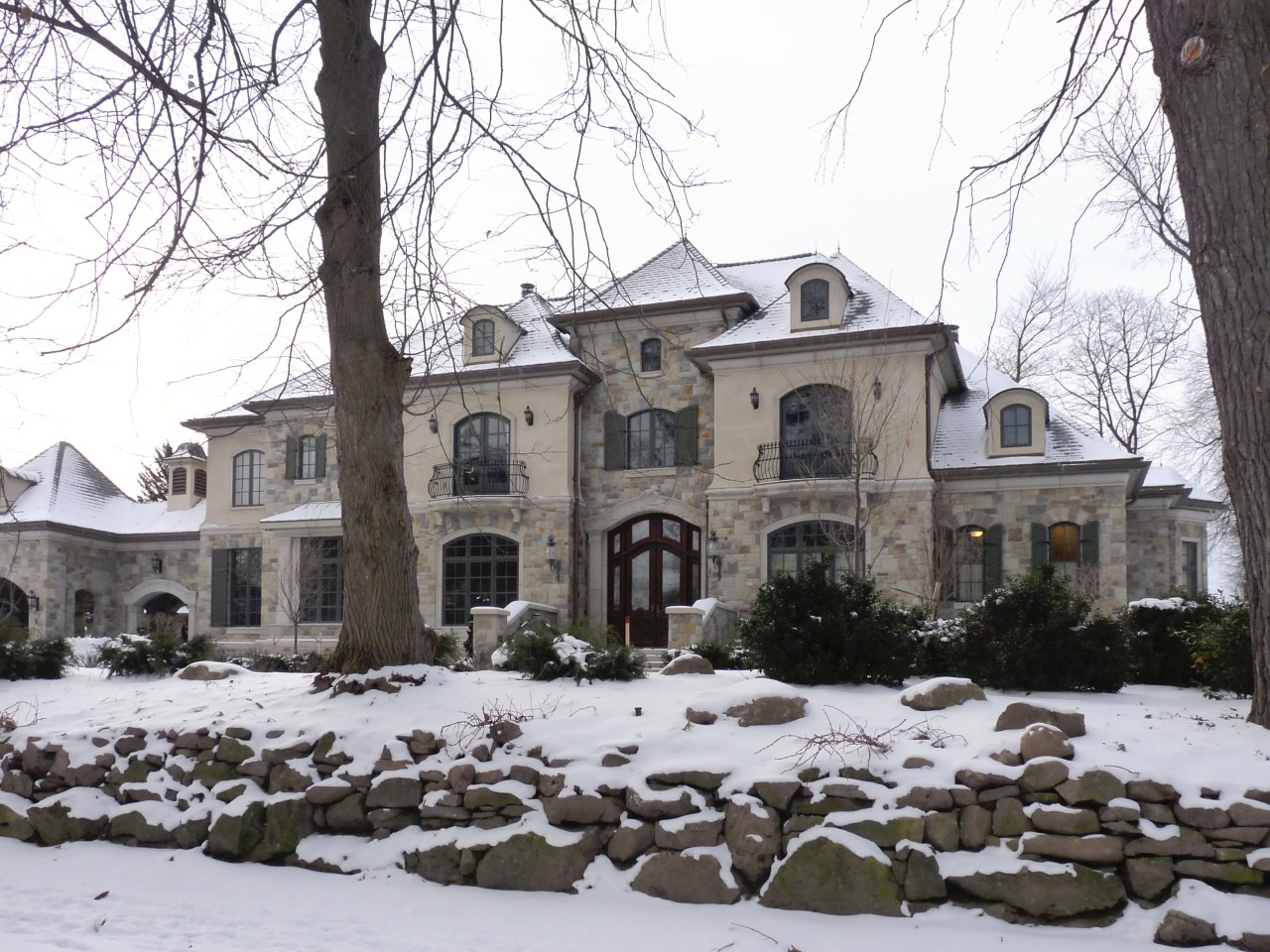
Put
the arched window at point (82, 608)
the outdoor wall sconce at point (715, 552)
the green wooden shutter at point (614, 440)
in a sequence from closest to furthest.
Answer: the outdoor wall sconce at point (715, 552)
the green wooden shutter at point (614, 440)
the arched window at point (82, 608)

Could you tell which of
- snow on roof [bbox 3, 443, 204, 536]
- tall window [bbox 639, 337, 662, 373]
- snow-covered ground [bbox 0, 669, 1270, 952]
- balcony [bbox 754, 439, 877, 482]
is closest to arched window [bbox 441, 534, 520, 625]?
tall window [bbox 639, 337, 662, 373]

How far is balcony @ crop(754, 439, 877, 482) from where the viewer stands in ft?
54.6

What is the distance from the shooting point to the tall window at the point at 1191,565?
2052 centimetres

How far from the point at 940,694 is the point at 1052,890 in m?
1.55

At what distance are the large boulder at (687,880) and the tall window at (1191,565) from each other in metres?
18.9

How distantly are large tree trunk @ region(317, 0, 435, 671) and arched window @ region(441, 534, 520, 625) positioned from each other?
12046 millimetres

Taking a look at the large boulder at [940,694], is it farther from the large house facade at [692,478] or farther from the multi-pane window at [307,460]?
the multi-pane window at [307,460]

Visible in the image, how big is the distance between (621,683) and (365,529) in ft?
7.70

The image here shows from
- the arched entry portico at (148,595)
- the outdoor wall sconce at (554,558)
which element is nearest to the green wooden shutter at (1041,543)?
the outdoor wall sconce at (554,558)

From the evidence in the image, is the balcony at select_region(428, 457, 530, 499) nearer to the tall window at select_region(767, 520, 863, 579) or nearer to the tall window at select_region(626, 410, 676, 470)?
the tall window at select_region(626, 410, 676, 470)

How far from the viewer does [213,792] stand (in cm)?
652

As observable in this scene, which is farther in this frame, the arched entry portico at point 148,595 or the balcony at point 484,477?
the arched entry portico at point 148,595

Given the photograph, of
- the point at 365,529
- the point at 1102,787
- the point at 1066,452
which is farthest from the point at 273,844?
the point at 1066,452

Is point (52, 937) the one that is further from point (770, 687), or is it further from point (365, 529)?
point (770, 687)
